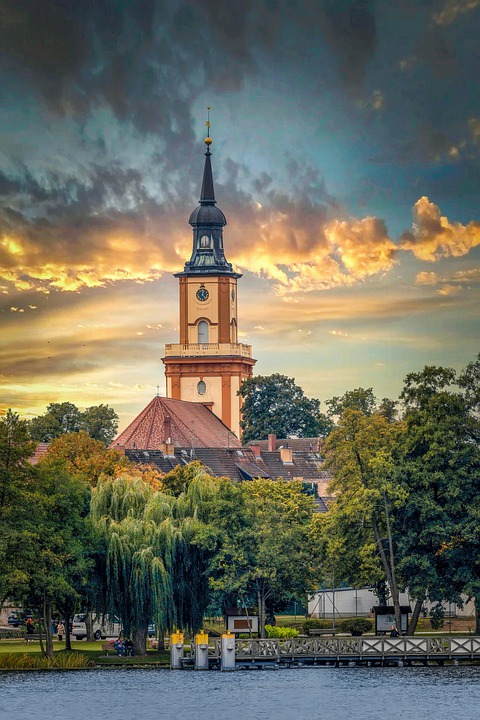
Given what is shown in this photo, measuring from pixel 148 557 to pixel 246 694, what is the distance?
1505 cm

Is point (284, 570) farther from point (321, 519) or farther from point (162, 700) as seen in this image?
point (162, 700)

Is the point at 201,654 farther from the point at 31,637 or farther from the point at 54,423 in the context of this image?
the point at 54,423

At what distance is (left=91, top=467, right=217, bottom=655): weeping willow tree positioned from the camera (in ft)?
315

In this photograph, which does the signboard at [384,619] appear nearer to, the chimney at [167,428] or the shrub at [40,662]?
the shrub at [40,662]

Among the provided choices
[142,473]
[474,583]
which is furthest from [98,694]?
[142,473]

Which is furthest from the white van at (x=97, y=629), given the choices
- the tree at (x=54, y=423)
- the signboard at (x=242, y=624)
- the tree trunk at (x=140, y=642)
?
the tree at (x=54, y=423)

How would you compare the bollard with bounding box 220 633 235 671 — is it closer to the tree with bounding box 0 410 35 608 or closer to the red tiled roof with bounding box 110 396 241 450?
the tree with bounding box 0 410 35 608

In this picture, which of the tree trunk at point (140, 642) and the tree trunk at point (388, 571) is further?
the tree trunk at point (388, 571)

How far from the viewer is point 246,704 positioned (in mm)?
80438

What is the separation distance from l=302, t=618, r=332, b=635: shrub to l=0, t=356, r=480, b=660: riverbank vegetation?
668cm

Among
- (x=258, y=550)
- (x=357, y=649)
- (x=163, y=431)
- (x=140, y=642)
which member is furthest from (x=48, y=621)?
Answer: (x=163, y=431)

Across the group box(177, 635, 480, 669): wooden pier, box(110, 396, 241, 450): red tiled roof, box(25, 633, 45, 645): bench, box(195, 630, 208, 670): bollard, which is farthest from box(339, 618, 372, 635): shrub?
box(110, 396, 241, 450): red tiled roof

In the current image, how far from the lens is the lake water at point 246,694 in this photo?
7781 centimetres

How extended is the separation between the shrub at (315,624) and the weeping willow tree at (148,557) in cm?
1354
